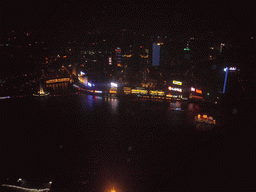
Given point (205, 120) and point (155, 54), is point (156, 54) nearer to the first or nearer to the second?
point (155, 54)

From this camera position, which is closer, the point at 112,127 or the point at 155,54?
the point at 112,127

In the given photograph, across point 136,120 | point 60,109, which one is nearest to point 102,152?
point 136,120

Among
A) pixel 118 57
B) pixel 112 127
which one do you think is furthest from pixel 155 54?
pixel 112 127

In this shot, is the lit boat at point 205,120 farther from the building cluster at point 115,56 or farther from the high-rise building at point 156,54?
the high-rise building at point 156,54

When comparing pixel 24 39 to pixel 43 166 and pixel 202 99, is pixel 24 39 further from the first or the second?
pixel 202 99

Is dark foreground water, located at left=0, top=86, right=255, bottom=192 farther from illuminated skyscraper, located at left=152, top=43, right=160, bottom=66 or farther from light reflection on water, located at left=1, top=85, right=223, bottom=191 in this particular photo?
illuminated skyscraper, located at left=152, top=43, right=160, bottom=66

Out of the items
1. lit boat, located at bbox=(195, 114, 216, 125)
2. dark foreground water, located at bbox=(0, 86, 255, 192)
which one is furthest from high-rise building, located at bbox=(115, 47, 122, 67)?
lit boat, located at bbox=(195, 114, 216, 125)

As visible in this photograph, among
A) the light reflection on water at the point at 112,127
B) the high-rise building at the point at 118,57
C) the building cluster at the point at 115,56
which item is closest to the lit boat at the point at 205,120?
the light reflection on water at the point at 112,127

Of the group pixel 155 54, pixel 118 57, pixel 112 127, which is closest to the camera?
pixel 112 127
